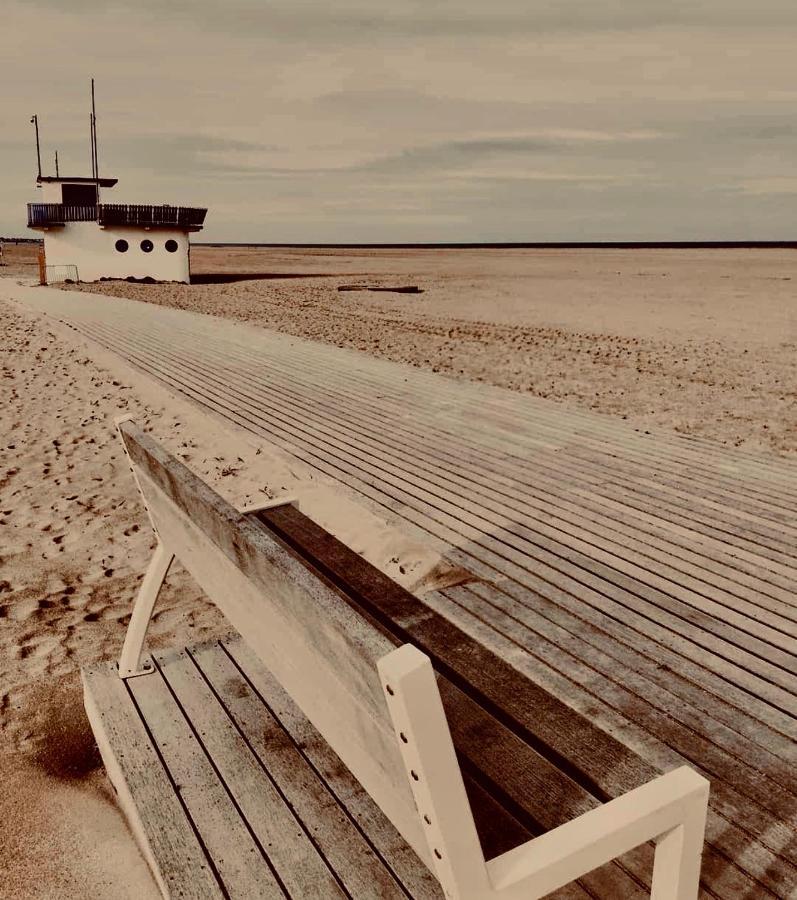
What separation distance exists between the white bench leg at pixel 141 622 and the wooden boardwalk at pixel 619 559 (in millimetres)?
1282

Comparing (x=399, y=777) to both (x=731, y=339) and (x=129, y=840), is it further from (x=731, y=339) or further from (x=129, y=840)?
(x=731, y=339)

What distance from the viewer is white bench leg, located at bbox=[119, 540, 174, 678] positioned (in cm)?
285

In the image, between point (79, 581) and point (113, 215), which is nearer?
point (79, 581)

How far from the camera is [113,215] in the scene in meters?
36.2

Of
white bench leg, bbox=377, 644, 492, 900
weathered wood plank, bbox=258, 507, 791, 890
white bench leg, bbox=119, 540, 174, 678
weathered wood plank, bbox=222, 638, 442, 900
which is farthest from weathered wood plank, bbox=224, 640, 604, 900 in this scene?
white bench leg, bbox=119, 540, 174, 678

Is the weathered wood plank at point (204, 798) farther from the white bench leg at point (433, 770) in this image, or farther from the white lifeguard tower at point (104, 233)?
the white lifeguard tower at point (104, 233)

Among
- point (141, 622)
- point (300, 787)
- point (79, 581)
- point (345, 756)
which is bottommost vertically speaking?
point (79, 581)

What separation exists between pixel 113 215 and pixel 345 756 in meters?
38.6

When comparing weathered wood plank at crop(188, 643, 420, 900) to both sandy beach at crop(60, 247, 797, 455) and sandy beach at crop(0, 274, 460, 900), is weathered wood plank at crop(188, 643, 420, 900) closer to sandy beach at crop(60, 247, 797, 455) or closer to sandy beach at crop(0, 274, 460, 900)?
sandy beach at crop(0, 274, 460, 900)

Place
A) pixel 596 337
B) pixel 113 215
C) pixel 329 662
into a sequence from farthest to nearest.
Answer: pixel 113 215 < pixel 596 337 < pixel 329 662

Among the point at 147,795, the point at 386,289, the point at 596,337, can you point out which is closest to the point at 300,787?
the point at 147,795

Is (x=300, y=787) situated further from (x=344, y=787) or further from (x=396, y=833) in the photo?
(x=396, y=833)

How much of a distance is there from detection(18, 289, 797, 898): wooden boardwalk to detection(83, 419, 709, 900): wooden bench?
0.88ft

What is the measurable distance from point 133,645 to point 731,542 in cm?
325
